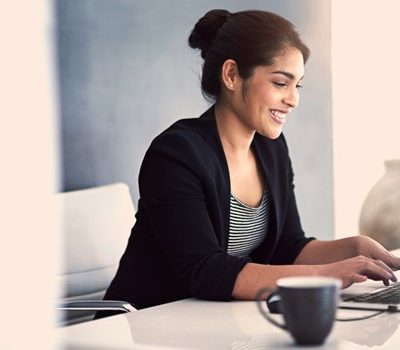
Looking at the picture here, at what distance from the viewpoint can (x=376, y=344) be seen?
126 cm

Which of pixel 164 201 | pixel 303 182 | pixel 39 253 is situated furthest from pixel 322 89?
pixel 39 253

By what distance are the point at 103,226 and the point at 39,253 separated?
1.85 meters

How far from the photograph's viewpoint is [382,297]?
1667 millimetres

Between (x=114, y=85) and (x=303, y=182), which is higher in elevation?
(x=114, y=85)

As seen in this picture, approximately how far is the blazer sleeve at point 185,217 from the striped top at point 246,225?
0.15m

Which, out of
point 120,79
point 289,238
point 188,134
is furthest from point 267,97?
point 120,79

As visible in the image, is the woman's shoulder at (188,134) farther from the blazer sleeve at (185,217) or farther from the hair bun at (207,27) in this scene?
the hair bun at (207,27)

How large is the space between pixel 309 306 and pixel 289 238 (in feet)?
4.07

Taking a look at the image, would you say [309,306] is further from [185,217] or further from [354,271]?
[185,217]

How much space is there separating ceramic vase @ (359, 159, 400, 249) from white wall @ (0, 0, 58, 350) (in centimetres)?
228

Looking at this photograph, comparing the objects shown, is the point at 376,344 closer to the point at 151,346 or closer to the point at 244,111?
the point at 151,346

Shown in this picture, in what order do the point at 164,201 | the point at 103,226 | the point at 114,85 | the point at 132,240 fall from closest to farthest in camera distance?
the point at 164,201, the point at 132,240, the point at 103,226, the point at 114,85

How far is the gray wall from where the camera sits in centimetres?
305

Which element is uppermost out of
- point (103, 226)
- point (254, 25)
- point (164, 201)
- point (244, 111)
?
point (254, 25)
